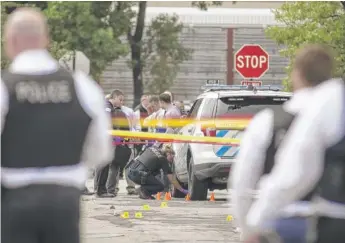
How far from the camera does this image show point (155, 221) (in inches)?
543

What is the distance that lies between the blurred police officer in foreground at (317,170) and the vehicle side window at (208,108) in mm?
11384

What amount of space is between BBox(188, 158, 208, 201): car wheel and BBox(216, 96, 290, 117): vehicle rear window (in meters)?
1.05

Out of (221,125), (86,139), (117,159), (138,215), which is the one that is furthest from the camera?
(117,159)

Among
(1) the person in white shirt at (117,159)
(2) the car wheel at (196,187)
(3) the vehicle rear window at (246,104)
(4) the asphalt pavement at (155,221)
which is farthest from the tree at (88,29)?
(4) the asphalt pavement at (155,221)

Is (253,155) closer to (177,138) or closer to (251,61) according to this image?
(177,138)

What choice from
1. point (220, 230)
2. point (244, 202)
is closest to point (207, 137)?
point (220, 230)

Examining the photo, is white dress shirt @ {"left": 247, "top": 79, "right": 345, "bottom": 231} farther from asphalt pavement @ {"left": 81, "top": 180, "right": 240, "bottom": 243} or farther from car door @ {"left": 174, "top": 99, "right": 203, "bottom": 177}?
car door @ {"left": 174, "top": 99, "right": 203, "bottom": 177}

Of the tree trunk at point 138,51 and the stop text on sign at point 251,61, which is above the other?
the stop text on sign at point 251,61

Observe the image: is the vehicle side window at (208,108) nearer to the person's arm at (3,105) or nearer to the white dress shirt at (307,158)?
the person's arm at (3,105)

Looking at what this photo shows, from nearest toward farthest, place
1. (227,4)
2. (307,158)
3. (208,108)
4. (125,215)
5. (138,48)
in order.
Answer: (307,158) → (125,215) → (208,108) → (138,48) → (227,4)

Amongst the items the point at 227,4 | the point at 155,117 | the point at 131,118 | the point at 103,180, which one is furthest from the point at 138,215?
the point at 227,4

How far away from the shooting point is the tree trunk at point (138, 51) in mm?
47406

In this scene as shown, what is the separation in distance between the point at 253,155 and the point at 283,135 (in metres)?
0.18

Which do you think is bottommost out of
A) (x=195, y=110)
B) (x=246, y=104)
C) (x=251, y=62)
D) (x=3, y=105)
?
(x=251, y=62)
